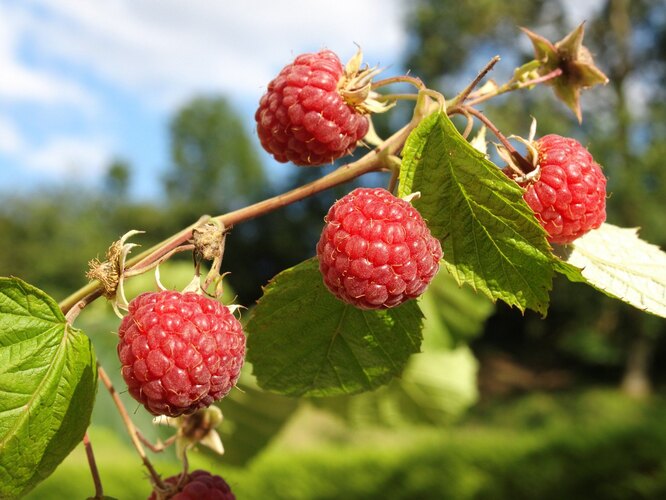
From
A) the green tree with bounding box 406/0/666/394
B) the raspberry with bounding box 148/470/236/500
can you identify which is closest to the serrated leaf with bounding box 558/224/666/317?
the raspberry with bounding box 148/470/236/500

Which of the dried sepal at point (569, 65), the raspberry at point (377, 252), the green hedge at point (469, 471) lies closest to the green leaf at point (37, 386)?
the raspberry at point (377, 252)

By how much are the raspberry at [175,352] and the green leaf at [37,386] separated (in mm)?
63

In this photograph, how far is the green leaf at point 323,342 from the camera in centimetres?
82

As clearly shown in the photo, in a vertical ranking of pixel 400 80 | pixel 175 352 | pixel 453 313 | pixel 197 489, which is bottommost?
pixel 453 313

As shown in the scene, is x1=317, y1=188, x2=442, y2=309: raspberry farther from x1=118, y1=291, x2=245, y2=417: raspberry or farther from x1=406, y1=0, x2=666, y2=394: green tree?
x1=406, y1=0, x2=666, y2=394: green tree

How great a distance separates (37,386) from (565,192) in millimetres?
558

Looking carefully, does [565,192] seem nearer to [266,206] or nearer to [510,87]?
[510,87]

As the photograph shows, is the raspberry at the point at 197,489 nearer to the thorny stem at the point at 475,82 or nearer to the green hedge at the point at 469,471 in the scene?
the thorny stem at the point at 475,82

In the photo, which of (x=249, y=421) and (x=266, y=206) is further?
(x=249, y=421)

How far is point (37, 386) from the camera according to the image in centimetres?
67

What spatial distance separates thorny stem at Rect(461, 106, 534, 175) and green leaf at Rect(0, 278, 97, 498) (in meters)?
0.46

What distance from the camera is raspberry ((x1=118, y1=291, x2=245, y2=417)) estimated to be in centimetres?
64

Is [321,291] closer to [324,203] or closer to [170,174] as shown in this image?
[324,203]

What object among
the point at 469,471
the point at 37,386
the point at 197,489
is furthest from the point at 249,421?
the point at 469,471
